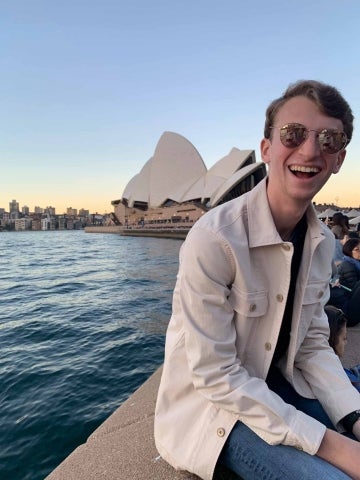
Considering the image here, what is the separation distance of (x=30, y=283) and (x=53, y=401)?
650cm

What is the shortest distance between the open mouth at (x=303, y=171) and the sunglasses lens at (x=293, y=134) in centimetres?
6

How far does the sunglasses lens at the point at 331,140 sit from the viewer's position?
0.94m

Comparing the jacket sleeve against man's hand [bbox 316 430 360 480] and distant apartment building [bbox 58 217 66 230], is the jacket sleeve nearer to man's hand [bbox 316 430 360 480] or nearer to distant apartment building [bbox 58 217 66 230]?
man's hand [bbox 316 430 360 480]

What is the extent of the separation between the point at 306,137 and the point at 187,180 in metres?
39.6

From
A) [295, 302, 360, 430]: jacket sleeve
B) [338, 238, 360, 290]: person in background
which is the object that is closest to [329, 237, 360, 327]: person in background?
[338, 238, 360, 290]: person in background

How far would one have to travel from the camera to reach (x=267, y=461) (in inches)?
33.5

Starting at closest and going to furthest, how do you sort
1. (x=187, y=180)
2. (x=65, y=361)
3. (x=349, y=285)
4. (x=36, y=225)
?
(x=349, y=285) < (x=65, y=361) < (x=187, y=180) < (x=36, y=225)

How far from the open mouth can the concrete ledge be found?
989 mm

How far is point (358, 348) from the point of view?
2.43 m

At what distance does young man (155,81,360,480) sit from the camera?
0.86 meters

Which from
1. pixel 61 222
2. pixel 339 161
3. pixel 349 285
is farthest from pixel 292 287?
pixel 61 222

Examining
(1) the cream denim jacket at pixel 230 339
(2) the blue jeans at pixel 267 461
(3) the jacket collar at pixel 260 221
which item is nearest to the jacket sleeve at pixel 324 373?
(1) the cream denim jacket at pixel 230 339

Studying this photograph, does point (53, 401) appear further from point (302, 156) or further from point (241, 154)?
point (241, 154)

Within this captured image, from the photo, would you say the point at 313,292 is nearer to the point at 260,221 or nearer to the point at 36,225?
the point at 260,221
